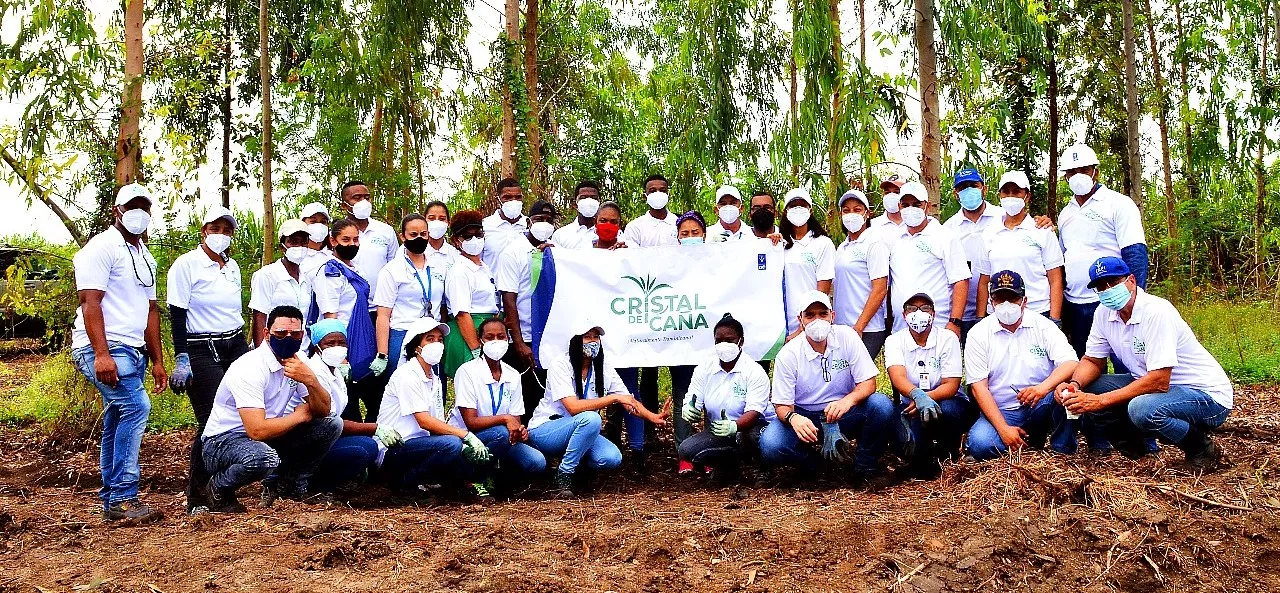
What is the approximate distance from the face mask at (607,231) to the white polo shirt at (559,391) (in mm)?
1018

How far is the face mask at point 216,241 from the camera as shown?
6.52m

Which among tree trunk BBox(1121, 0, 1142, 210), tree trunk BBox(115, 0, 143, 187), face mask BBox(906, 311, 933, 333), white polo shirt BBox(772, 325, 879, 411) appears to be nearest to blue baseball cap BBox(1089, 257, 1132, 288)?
face mask BBox(906, 311, 933, 333)

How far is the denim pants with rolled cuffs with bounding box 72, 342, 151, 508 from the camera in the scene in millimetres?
6086

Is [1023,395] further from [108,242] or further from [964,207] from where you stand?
[108,242]

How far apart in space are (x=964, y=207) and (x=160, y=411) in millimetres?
6986

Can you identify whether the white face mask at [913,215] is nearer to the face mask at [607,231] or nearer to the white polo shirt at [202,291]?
the face mask at [607,231]

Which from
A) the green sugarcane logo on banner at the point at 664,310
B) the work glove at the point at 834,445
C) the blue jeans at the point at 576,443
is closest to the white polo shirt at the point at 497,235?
the green sugarcane logo on banner at the point at 664,310

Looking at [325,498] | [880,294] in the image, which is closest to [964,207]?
[880,294]

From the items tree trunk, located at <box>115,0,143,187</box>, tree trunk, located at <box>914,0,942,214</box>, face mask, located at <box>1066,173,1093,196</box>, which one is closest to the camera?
face mask, located at <box>1066,173,1093,196</box>

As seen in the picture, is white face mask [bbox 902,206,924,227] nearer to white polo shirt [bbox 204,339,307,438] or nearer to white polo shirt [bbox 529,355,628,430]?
white polo shirt [bbox 529,355,628,430]

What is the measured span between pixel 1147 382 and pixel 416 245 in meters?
4.31

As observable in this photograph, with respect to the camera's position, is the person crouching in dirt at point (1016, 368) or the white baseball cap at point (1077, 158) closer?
the person crouching in dirt at point (1016, 368)

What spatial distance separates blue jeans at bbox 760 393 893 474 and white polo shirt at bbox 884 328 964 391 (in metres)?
0.24

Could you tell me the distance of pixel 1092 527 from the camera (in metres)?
4.97
